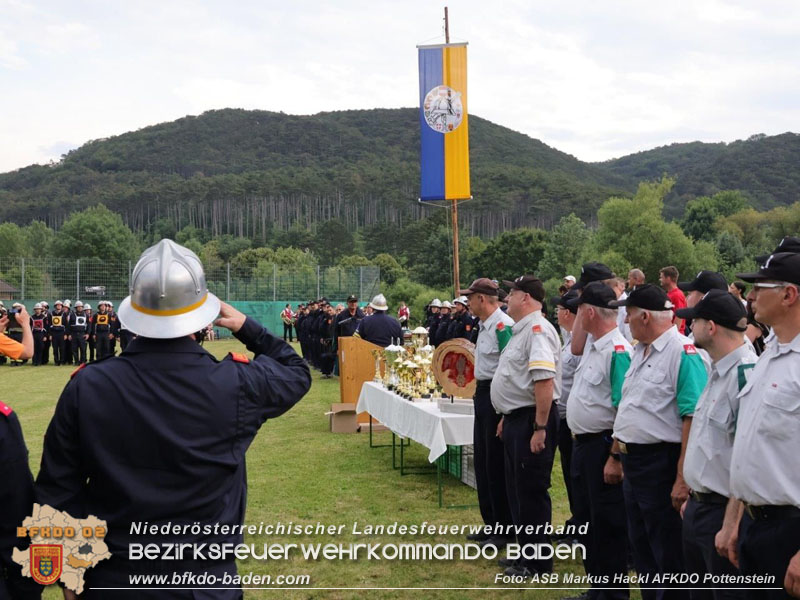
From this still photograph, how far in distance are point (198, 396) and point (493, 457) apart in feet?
13.5

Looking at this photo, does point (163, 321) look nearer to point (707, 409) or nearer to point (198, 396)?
point (198, 396)

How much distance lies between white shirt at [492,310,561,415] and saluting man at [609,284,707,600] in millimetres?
1039

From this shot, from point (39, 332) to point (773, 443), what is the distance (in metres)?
24.6

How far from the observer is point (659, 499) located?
4.00m

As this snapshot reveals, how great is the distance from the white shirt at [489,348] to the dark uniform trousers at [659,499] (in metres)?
2.02

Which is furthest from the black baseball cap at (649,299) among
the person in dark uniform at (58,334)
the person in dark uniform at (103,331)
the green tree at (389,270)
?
the green tree at (389,270)

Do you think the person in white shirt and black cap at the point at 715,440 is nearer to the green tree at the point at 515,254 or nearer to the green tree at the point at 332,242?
the green tree at the point at 515,254

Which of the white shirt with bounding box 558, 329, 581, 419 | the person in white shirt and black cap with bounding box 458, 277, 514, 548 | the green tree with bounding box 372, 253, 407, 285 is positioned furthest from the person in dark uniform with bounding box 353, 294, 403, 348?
the green tree with bounding box 372, 253, 407, 285

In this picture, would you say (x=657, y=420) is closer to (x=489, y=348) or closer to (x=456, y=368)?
(x=489, y=348)

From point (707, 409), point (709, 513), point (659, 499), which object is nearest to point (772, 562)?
point (709, 513)

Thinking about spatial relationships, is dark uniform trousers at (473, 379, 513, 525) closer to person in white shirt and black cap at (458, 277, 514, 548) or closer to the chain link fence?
person in white shirt and black cap at (458, 277, 514, 548)

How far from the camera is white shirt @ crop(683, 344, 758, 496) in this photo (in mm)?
3180

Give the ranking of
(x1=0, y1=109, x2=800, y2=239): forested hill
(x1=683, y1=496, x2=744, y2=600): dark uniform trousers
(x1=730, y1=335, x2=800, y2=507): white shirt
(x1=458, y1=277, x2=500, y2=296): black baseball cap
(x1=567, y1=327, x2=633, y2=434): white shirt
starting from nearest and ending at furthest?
(x1=730, y1=335, x2=800, y2=507): white shirt < (x1=683, y1=496, x2=744, y2=600): dark uniform trousers < (x1=567, y1=327, x2=633, y2=434): white shirt < (x1=458, y1=277, x2=500, y2=296): black baseball cap < (x1=0, y1=109, x2=800, y2=239): forested hill

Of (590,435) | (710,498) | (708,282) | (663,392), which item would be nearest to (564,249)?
(590,435)
